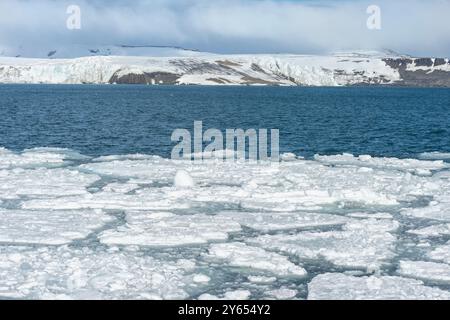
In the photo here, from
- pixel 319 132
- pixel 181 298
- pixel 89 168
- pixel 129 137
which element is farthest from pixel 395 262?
pixel 319 132

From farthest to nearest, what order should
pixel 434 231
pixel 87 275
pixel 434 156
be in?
pixel 434 156 < pixel 434 231 < pixel 87 275

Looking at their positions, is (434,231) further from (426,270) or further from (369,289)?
(369,289)

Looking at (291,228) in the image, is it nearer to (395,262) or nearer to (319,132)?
(395,262)

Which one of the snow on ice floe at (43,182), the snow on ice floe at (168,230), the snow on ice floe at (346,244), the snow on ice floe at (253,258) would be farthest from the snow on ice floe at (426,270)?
the snow on ice floe at (43,182)

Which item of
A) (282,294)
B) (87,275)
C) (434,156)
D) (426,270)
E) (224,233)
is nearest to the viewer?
(282,294)

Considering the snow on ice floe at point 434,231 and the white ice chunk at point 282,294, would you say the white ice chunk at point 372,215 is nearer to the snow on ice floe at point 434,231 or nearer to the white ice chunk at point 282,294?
the snow on ice floe at point 434,231

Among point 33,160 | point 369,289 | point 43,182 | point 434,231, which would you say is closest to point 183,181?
point 43,182

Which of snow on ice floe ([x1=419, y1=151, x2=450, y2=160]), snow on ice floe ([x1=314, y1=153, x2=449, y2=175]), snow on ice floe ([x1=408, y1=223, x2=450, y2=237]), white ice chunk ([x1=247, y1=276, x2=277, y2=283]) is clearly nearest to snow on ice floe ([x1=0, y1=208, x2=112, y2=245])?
white ice chunk ([x1=247, y1=276, x2=277, y2=283])
